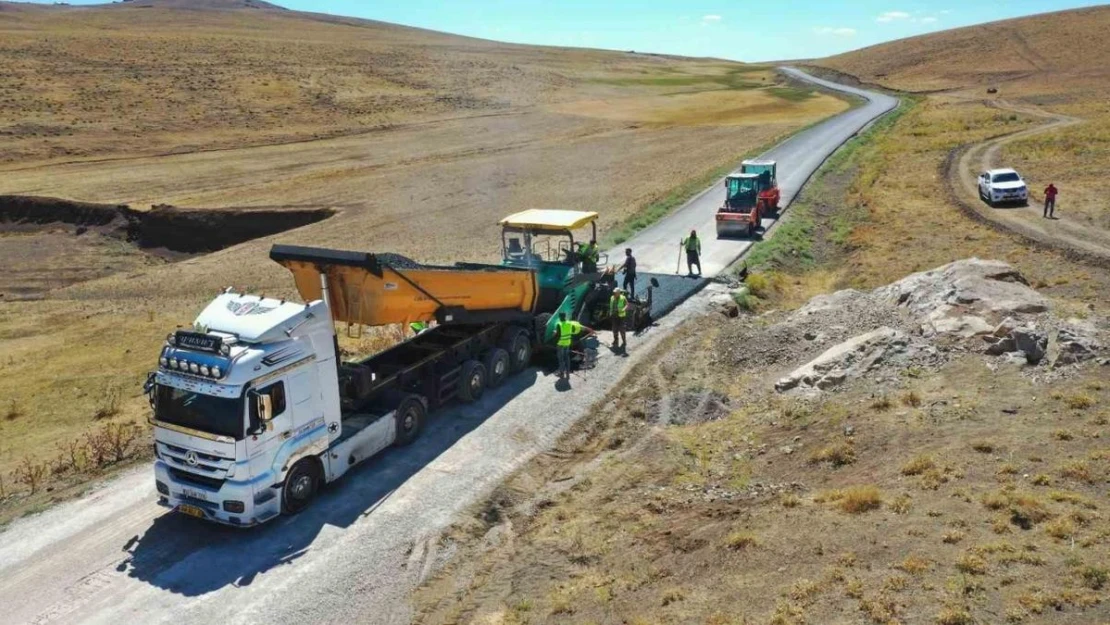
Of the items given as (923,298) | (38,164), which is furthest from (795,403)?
(38,164)

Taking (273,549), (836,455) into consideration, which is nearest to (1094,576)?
(836,455)

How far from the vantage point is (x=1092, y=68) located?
90438 mm

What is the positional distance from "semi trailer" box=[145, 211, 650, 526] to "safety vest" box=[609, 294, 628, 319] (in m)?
1.24

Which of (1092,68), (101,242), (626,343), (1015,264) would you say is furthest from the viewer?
(1092,68)

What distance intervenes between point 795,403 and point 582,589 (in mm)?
6167

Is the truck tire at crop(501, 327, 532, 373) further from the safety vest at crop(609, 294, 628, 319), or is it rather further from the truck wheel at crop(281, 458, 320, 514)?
the truck wheel at crop(281, 458, 320, 514)

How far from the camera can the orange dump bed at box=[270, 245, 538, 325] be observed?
Result: 13.3 meters

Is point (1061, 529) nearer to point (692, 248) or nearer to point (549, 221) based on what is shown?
point (549, 221)

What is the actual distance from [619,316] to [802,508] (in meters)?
8.55

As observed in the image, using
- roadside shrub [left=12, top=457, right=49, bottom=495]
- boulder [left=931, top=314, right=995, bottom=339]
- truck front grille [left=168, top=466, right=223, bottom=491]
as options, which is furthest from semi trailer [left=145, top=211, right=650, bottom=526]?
boulder [left=931, top=314, right=995, bottom=339]

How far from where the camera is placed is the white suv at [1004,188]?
3381 cm

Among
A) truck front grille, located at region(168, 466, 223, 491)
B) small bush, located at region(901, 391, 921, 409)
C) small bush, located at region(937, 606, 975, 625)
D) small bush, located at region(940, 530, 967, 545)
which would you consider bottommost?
truck front grille, located at region(168, 466, 223, 491)

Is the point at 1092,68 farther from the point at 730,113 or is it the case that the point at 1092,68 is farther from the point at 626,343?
the point at 626,343

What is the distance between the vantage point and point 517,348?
17.3 metres
